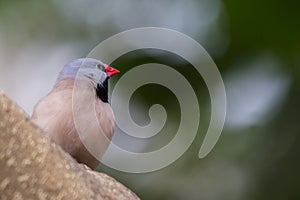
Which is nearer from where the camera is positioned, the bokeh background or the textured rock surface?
the textured rock surface

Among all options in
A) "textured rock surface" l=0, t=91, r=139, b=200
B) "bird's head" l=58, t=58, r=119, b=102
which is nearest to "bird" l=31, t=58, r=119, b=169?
"bird's head" l=58, t=58, r=119, b=102

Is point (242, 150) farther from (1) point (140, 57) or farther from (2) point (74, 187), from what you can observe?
(2) point (74, 187)

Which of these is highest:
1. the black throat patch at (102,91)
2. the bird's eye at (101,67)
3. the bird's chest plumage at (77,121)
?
the bird's eye at (101,67)

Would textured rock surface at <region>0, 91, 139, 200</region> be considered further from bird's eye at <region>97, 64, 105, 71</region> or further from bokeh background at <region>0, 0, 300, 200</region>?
bokeh background at <region>0, 0, 300, 200</region>

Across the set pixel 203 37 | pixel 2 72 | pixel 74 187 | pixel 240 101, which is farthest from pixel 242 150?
pixel 74 187

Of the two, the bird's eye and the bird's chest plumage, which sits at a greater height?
the bird's eye

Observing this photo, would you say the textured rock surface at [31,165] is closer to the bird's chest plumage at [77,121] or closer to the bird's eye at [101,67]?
the bird's chest plumage at [77,121]

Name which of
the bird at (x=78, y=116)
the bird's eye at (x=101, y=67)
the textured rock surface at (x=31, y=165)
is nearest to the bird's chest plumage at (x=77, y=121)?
the bird at (x=78, y=116)
